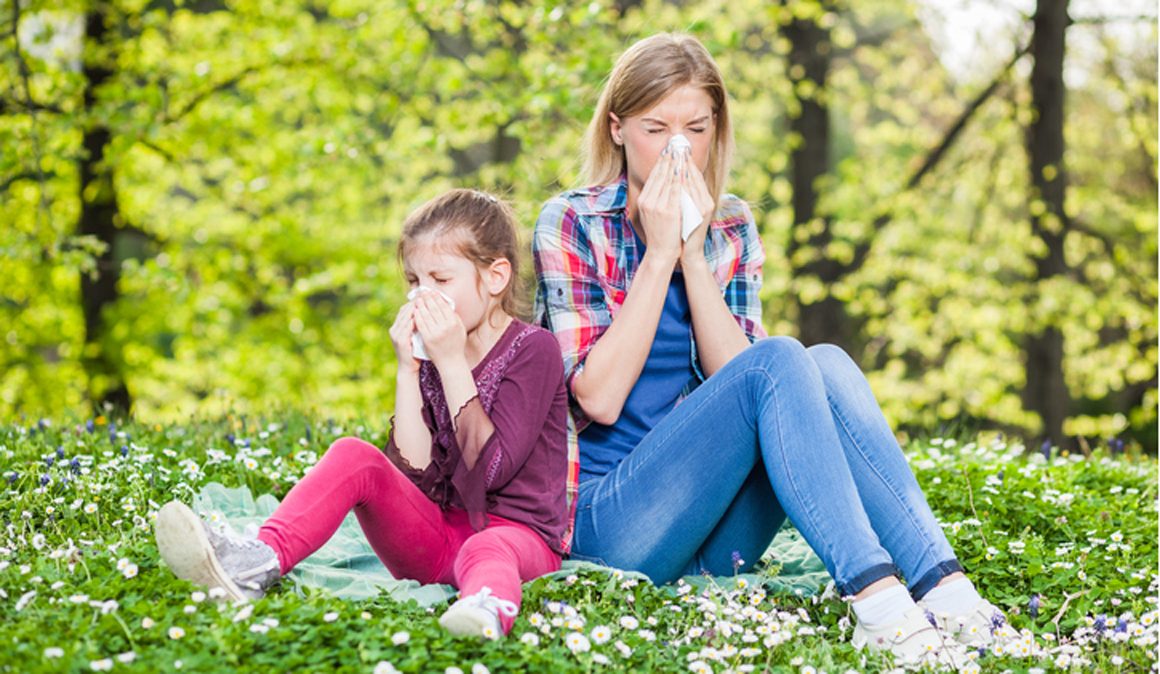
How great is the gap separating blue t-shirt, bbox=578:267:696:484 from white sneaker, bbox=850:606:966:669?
895mm

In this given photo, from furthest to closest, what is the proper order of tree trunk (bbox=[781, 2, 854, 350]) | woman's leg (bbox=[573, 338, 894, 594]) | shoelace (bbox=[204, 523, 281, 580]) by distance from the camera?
tree trunk (bbox=[781, 2, 854, 350]) → woman's leg (bbox=[573, 338, 894, 594]) → shoelace (bbox=[204, 523, 281, 580])

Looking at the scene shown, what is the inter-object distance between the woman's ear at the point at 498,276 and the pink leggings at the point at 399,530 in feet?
1.89

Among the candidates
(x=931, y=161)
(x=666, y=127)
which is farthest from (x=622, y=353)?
(x=931, y=161)

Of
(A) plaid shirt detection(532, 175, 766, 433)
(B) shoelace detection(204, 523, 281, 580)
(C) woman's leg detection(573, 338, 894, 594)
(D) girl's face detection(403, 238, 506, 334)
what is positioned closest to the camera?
(B) shoelace detection(204, 523, 281, 580)

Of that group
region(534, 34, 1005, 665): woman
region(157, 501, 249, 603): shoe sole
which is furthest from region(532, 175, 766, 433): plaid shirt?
region(157, 501, 249, 603): shoe sole

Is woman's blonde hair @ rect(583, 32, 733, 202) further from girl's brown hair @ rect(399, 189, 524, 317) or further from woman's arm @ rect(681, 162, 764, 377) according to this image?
girl's brown hair @ rect(399, 189, 524, 317)

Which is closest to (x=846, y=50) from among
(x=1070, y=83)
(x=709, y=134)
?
(x=1070, y=83)

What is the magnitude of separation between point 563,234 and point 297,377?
9.05 meters

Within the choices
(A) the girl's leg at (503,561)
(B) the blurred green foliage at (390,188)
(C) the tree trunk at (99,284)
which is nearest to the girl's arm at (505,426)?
(A) the girl's leg at (503,561)

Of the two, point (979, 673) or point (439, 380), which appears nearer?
point (979, 673)

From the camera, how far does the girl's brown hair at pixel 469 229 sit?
2578 mm

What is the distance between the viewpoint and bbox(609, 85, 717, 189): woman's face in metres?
2.85

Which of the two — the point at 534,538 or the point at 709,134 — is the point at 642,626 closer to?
the point at 534,538

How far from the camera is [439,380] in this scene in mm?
2623
